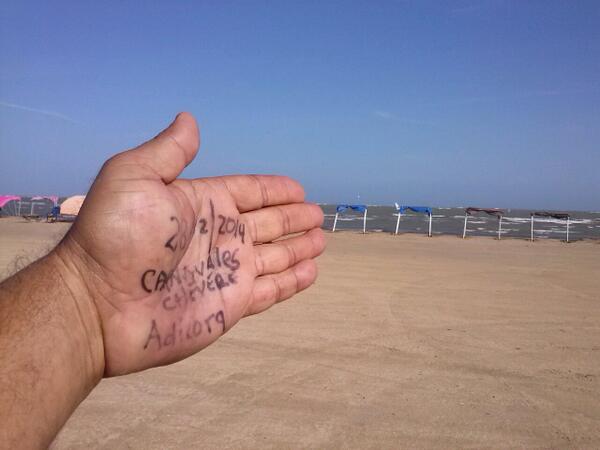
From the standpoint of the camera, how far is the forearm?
1881 millimetres

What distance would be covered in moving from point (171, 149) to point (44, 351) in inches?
42.1

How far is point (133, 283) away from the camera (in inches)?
94.9

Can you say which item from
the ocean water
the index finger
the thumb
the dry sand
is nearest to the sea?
the ocean water

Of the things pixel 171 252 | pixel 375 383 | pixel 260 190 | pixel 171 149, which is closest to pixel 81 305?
pixel 171 252

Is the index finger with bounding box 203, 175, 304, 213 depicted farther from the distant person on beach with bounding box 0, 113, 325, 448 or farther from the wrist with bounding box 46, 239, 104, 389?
the wrist with bounding box 46, 239, 104, 389

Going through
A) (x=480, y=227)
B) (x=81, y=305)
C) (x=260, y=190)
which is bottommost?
(x=480, y=227)

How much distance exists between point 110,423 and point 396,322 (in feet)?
13.4

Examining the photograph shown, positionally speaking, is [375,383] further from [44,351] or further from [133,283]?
[44,351]

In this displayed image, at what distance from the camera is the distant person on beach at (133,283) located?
6.56 feet

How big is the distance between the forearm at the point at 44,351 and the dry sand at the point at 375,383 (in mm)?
924

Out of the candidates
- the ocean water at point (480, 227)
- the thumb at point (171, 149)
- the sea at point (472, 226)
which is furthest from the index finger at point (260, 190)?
the ocean water at point (480, 227)

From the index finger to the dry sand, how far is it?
3.60 ft

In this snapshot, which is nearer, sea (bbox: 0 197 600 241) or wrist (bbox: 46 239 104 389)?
wrist (bbox: 46 239 104 389)

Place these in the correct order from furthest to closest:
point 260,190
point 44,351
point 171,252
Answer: point 260,190 → point 171,252 → point 44,351
